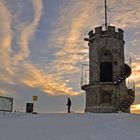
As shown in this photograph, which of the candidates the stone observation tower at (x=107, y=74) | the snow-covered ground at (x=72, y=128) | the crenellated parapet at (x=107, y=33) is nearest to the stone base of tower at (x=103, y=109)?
the stone observation tower at (x=107, y=74)

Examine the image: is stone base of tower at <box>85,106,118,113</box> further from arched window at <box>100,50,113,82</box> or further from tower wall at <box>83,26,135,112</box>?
arched window at <box>100,50,113,82</box>

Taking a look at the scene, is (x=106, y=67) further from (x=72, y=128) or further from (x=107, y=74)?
(x=72, y=128)

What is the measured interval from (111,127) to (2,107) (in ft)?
46.1

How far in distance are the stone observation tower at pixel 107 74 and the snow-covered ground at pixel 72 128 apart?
17370 millimetres

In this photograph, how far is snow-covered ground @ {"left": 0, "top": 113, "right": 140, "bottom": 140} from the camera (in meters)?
18.6

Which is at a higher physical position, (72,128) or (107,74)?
(107,74)

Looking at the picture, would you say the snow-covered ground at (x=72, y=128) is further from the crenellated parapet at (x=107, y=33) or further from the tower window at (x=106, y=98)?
the crenellated parapet at (x=107, y=33)

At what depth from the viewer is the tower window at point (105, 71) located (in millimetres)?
45125

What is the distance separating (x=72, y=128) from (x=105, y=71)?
81.8ft

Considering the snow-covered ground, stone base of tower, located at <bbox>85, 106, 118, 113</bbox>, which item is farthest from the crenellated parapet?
the snow-covered ground

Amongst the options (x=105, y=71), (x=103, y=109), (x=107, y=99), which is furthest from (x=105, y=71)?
(x=103, y=109)

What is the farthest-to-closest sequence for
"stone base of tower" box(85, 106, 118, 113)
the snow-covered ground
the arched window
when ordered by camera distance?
1. the arched window
2. "stone base of tower" box(85, 106, 118, 113)
3. the snow-covered ground

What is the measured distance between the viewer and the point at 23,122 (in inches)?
956

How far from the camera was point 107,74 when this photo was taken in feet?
149
